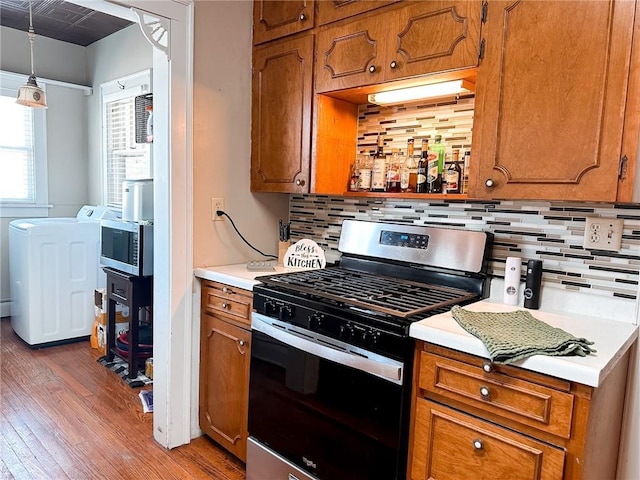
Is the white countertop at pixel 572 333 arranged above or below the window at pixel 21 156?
below

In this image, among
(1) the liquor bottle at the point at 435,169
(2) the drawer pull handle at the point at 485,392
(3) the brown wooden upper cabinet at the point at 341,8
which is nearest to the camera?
(2) the drawer pull handle at the point at 485,392

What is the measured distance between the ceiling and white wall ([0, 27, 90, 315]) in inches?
5.1

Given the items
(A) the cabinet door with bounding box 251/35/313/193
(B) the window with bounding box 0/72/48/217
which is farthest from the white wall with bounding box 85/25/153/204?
(A) the cabinet door with bounding box 251/35/313/193

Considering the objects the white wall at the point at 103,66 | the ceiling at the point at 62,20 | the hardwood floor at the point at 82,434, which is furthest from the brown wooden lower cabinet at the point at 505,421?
the ceiling at the point at 62,20

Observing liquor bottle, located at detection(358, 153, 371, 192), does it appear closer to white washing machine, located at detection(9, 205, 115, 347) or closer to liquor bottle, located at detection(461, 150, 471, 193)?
liquor bottle, located at detection(461, 150, 471, 193)

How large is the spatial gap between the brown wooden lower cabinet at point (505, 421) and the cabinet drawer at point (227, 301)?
0.85 meters

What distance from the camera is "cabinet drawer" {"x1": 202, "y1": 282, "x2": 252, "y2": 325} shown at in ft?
6.28

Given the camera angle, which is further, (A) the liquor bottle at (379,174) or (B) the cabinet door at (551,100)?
(A) the liquor bottle at (379,174)

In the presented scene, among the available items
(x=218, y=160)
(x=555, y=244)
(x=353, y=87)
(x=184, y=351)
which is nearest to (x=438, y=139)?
(x=353, y=87)

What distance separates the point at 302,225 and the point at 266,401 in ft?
3.38

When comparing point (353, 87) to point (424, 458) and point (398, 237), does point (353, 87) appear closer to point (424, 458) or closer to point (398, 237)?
point (398, 237)

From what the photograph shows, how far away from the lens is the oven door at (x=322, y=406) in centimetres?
137

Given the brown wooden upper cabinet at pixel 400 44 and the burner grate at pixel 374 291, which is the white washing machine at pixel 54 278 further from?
the brown wooden upper cabinet at pixel 400 44

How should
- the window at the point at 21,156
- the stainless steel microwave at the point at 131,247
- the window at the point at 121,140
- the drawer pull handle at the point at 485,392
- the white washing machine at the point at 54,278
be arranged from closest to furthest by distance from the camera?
the drawer pull handle at the point at 485,392 < the stainless steel microwave at the point at 131,247 < the white washing machine at the point at 54,278 < the window at the point at 121,140 < the window at the point at 21,156
